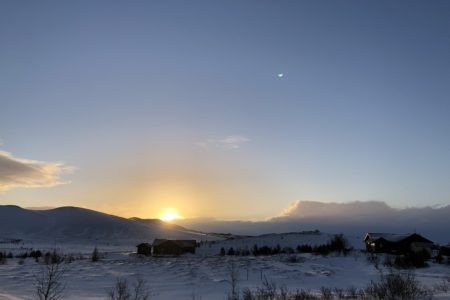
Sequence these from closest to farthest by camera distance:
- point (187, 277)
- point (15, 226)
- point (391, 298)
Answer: point (391, 298)
point (187, 277)
point (15, 226)

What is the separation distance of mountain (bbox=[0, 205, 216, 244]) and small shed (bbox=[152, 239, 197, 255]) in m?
62.1

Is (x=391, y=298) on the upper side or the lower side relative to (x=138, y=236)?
lower

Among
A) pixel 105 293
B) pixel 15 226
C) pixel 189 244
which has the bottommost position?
pixel 105 293

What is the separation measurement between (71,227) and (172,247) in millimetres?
94601

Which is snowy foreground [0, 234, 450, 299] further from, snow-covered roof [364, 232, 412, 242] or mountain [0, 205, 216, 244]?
mountain [0, 205, 216, 244]

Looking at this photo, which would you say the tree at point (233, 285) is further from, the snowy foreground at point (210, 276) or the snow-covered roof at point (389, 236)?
the snow-covered roof at point (389, 236)

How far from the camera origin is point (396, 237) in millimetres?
70062

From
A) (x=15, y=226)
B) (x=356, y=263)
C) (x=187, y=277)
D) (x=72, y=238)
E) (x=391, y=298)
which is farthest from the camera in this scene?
(x=15, y=226)

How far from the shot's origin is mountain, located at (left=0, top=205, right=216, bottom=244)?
148750 mm

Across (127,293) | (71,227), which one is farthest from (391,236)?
(71,227)

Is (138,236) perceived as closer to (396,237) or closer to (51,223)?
(51,223)

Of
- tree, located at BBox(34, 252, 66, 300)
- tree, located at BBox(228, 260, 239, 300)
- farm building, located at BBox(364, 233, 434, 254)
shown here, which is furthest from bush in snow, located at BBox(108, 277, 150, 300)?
farm building, located at BBox(364, 233, 434, 254)

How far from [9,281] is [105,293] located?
9.13 meters

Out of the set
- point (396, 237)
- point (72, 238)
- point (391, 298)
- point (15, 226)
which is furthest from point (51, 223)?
point (391, 298)
